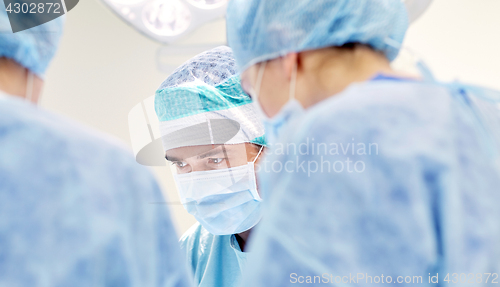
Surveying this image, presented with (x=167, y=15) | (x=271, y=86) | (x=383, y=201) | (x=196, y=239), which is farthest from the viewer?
(x=196, y=239)

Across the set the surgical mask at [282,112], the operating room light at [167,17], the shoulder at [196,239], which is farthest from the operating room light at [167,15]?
the shoulder at [196,239]

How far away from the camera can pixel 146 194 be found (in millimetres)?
634

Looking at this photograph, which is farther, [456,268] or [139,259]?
[139,259]

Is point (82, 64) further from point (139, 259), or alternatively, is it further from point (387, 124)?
point (387, 124)

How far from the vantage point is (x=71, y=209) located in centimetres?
55

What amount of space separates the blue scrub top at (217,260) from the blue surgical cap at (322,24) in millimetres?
1023

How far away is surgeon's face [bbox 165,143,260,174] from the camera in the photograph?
1536 millimetres

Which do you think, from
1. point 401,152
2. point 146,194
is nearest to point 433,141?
point 401,152

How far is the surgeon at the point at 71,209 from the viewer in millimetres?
527

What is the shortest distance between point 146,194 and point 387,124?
42 cm

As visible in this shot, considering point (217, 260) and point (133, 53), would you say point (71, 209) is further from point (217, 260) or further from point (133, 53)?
point (133, 53)

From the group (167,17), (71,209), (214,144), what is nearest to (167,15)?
(167,17)

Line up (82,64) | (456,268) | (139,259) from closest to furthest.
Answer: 1. (456,268)
2. (139,259)
3. (82,64)

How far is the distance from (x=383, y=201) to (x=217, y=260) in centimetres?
124
